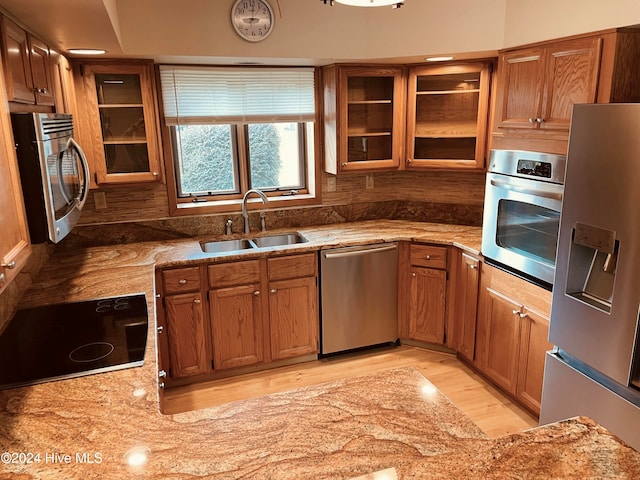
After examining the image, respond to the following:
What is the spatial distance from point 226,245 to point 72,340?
1.73 metres

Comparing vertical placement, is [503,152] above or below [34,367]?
above

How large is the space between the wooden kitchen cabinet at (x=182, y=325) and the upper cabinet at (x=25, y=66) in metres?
1.25

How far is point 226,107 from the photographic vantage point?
351 cm

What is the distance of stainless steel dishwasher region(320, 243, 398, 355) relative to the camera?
133 inches

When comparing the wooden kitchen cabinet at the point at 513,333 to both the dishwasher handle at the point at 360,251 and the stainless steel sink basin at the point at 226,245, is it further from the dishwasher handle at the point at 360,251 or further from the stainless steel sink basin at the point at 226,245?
the stainless steel sink basin at the point at 226,245

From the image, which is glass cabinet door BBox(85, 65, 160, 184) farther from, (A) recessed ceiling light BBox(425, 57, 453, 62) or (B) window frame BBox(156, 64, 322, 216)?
(A) recessed ceiling light BBox(425, 57, 453, 62)

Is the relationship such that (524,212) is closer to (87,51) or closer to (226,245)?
(226,245)

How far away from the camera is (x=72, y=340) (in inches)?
76.0

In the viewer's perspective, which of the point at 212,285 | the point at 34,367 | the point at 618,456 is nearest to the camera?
the point at 618,456

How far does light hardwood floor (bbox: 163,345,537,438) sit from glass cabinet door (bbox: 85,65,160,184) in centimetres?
148

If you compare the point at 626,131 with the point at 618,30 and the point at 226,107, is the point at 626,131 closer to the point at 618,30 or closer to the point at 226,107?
the point at 618,30

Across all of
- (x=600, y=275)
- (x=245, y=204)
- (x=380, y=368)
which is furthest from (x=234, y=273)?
(x=600, y=275)

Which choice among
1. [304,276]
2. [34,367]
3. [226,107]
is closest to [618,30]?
[304,276]

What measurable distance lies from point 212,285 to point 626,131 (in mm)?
2372
